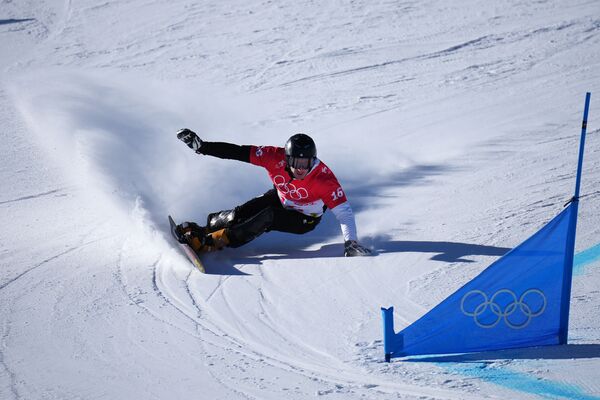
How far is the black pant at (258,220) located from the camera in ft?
22.2

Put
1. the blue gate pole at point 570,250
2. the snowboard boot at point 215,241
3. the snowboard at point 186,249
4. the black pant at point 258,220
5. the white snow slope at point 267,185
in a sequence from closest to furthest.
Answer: the blue gate pole at point 570,250 < the white snow slope at point 267,185 < the snowboard at point 186,249 < the black pant at point 258,220 < the snowboard boot at point 215,241

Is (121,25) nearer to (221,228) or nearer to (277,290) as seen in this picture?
(221,228)

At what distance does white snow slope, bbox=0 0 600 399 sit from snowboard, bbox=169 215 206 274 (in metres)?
0.08

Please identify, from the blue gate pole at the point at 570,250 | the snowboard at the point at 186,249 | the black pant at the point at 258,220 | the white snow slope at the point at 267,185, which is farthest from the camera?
the black pant at the point at 258,220

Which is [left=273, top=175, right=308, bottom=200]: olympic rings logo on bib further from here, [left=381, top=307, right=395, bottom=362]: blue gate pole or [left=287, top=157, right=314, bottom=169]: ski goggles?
[left=381, top=307, right=395, bottom=362]: blue gate pole

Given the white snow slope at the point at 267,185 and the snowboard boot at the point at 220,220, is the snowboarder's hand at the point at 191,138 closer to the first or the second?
the snowboard boot at the point at 220,220

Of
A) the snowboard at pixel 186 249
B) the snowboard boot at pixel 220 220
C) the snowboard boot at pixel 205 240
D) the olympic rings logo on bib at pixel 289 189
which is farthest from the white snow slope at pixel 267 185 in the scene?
the olympic rings logo on bib at pixel 289 189

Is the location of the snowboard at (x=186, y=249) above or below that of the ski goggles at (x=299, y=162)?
below

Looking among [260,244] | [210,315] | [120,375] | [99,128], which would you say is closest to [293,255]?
[260,244]

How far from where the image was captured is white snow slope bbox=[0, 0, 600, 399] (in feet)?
15.5

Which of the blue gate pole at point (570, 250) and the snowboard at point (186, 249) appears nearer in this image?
the blue gate pole at point (570, 250)

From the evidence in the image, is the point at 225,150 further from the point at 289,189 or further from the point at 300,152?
the point at 300,152

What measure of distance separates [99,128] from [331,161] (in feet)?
9.47

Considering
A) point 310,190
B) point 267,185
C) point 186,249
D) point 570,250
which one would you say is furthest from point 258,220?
point 570,250
